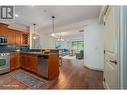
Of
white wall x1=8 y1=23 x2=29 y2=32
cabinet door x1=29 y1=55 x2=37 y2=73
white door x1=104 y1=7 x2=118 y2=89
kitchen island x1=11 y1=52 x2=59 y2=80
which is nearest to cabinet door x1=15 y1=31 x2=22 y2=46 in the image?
white wall x1=8 y1=23 x2=29 y2=32

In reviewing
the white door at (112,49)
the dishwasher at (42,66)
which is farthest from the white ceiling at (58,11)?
the dishwasher at (42,66)

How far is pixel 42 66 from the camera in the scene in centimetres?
379

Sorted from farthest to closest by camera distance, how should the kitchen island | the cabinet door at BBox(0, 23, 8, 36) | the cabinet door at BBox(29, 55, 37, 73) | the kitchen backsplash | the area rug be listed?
the kitchen backsplash, the cabinet door at BBox(0, 23, 8, 36), the cabinet door at BBox(29, 55, 37, 73), the kitchen island, the area rug

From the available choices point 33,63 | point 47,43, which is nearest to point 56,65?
point 33,63

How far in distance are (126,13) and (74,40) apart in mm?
13622

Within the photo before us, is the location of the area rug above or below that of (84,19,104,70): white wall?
below

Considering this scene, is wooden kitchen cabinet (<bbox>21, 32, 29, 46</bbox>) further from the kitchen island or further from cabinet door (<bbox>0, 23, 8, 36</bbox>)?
the kitchen island

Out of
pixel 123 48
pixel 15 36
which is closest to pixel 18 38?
pixel 15 36

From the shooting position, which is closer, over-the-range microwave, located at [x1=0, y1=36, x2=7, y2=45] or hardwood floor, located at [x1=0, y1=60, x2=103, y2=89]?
hardwood floor, located at [x1=0, y1=60, x2=103, y2=89]

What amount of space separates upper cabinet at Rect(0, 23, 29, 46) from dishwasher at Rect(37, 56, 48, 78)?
7.56ft

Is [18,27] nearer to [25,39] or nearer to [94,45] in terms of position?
[25,39]

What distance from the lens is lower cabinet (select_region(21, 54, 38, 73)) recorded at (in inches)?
169

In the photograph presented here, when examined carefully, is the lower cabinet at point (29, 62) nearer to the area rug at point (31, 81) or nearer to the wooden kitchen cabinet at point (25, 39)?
the area rug at point (31, 81)
